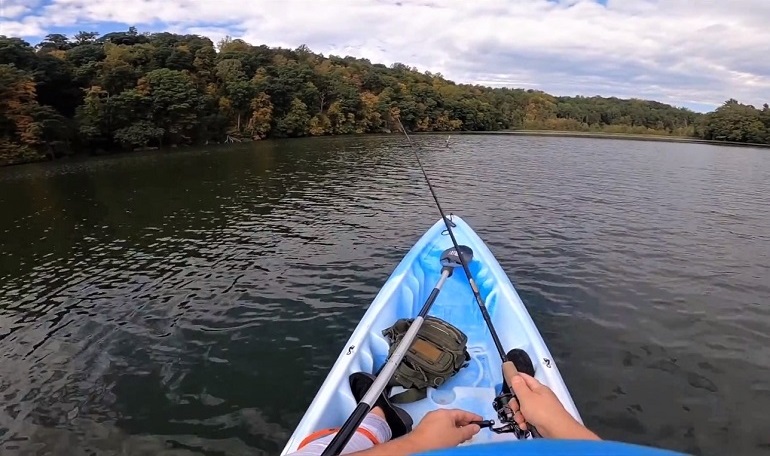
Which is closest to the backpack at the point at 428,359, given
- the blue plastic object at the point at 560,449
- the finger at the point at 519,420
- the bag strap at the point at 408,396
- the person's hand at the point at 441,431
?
the bag strap at the point at 408,396

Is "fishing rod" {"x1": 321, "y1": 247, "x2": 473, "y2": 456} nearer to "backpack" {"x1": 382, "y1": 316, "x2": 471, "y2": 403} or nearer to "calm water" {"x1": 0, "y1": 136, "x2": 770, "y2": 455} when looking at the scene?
"backpack" {"x1": 382, "y1": 316, "x2": 471, "y2": 403}

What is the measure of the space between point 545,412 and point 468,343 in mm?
3377

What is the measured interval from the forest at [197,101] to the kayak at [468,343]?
1056cm

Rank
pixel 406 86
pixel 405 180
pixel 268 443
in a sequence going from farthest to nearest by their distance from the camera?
pixel 406 86 → pixel 405 180 → pixel 268 443

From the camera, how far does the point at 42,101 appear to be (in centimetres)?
4206

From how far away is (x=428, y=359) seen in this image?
16.4 ft

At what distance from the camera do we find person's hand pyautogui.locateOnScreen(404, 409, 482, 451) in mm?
2473

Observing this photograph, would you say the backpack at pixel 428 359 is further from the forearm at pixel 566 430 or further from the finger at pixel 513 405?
the forearm at pixel 566 430

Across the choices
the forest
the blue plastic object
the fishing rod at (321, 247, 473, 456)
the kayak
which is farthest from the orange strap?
the forest

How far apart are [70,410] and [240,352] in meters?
2.39

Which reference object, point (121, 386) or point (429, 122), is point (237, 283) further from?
point (429, 122)

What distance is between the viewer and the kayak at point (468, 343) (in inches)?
168

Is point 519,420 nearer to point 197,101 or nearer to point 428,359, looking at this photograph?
point 428,359

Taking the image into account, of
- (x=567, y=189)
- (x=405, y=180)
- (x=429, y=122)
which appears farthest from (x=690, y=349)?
(x=429, y=122)
